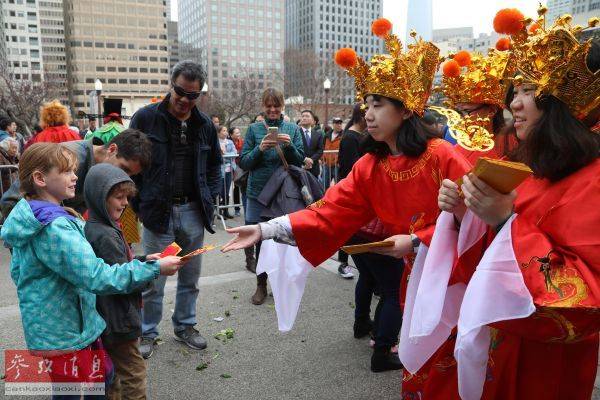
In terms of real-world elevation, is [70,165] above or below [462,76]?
below

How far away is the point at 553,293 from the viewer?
132 centimetres

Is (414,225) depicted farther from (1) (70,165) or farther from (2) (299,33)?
(2) (299,33)

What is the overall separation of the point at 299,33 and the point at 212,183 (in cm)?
11292

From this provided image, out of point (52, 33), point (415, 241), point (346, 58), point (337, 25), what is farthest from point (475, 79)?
point (52, 33)

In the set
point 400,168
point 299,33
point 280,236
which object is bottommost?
point 280,236

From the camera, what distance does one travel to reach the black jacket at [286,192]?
4.54 m

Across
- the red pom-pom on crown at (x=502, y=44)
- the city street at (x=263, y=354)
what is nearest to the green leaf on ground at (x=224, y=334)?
the city street at (x=263, y=354)

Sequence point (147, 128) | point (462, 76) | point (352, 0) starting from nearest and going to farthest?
point (147, 128), point (462, 76), point (352, 0)

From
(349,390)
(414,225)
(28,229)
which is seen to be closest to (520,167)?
(414,225)

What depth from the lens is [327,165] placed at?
948 cm

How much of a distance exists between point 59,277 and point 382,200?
177 cm

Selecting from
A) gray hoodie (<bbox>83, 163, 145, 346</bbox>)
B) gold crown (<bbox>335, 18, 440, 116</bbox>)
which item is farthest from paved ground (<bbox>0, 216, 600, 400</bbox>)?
gold crown (<bbox>335, 18, 440, 116</bbox>)

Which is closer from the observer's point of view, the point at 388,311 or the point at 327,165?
the point at 388,311

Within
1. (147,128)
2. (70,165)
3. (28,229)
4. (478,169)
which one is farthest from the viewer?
(147,128)
